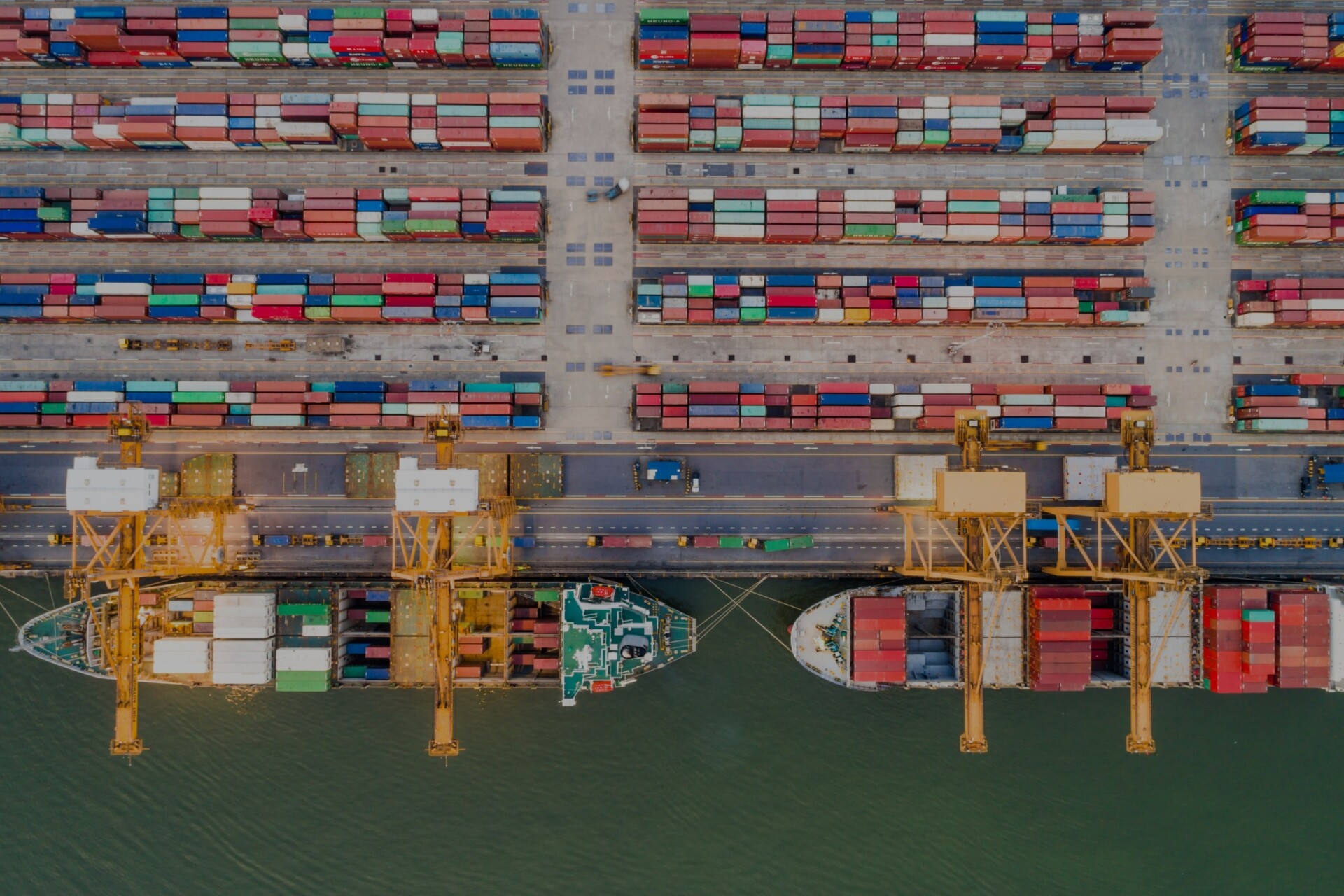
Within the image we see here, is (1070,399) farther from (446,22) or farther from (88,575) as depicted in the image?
(88,575)

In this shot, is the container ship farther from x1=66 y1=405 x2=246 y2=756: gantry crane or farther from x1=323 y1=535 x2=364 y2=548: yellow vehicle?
x1=66 y1=405 x2=246 y2=756: gantry crane

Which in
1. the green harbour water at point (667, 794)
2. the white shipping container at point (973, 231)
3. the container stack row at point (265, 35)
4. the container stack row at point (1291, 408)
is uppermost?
the container stack row at point (265, 35)

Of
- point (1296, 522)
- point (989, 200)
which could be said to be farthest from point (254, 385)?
point (1296, 522)

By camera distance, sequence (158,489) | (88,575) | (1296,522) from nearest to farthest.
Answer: (88,575), (158,489), (1296,522)

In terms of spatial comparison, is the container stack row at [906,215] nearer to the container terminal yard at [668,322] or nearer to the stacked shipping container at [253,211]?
the container terminal yard at [668,322]

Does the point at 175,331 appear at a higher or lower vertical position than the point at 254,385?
higher

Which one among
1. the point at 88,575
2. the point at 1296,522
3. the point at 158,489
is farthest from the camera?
the point at 1296,522

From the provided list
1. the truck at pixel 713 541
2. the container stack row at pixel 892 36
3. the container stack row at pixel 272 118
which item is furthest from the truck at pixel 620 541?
the container stack row at pixel 892 36
